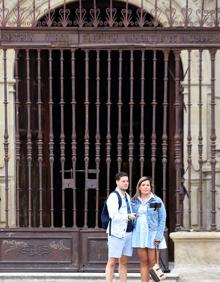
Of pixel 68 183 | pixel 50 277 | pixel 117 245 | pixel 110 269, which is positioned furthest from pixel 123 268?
pixel 68 183

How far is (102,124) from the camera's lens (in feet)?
37.6

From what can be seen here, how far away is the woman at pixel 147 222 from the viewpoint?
7.24m

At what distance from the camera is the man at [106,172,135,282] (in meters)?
7.17

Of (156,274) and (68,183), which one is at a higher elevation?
(68,183)

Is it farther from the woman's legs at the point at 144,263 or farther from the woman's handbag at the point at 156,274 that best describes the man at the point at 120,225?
the woman's handbag at the point at 156,274

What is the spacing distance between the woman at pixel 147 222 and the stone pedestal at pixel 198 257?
0.59 meters

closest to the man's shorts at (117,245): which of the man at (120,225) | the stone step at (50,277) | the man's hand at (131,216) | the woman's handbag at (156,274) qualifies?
the man at (120,225)

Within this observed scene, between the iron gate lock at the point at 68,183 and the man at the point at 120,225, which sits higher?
the iron gate lock at the point at 68,183

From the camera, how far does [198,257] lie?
25.8 ft

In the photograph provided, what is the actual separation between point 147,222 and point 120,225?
0.93 ft

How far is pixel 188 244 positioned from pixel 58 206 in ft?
12.1

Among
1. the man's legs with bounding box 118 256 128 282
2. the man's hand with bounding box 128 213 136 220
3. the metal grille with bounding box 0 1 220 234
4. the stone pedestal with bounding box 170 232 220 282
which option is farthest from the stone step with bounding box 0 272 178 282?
the man's hand with bounding box 128 213 136 220

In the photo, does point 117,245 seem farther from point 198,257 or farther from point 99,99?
point 99,99

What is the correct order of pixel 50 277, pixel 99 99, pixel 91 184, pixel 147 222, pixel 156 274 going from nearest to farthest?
pixel 156 274 < pixel 147 222 < pixel 50 277 < pixel 91 184 < pixel 99 99
